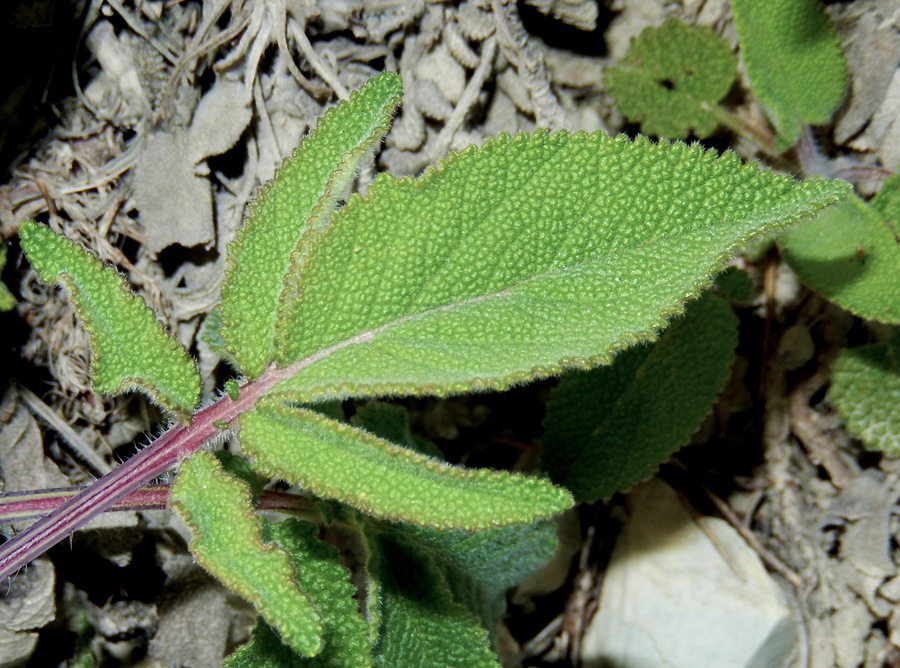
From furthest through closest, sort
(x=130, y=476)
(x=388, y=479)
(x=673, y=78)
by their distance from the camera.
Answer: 1. (x=673, y=78)
2. (x=130, y=476)
3. (x=388, y=479)

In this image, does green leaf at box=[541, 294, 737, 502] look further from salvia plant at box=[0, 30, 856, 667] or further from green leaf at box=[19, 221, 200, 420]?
green leaf at box=[19, 221, 200, 420]

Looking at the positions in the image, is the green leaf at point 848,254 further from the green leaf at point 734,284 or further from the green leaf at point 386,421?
the green leaf at point 386,421

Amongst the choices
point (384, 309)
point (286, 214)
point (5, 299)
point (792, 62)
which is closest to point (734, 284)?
point (792, 62)

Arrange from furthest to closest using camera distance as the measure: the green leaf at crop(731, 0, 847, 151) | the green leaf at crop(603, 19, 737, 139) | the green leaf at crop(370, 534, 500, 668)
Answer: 1. the green leaf at crop(603, 19, 737, 139)
2. the green leaf at crop(731, 0, 847, 151)
3. the green leaf at crop(370, 534, 500, 668)

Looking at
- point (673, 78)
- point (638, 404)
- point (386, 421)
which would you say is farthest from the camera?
point (673, 78)

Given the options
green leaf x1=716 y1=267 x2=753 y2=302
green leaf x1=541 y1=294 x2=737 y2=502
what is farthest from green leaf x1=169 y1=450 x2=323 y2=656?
green leaf x1=716 y1=267 x2=753 y2=302

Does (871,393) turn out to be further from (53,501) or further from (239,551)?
(53,501)
